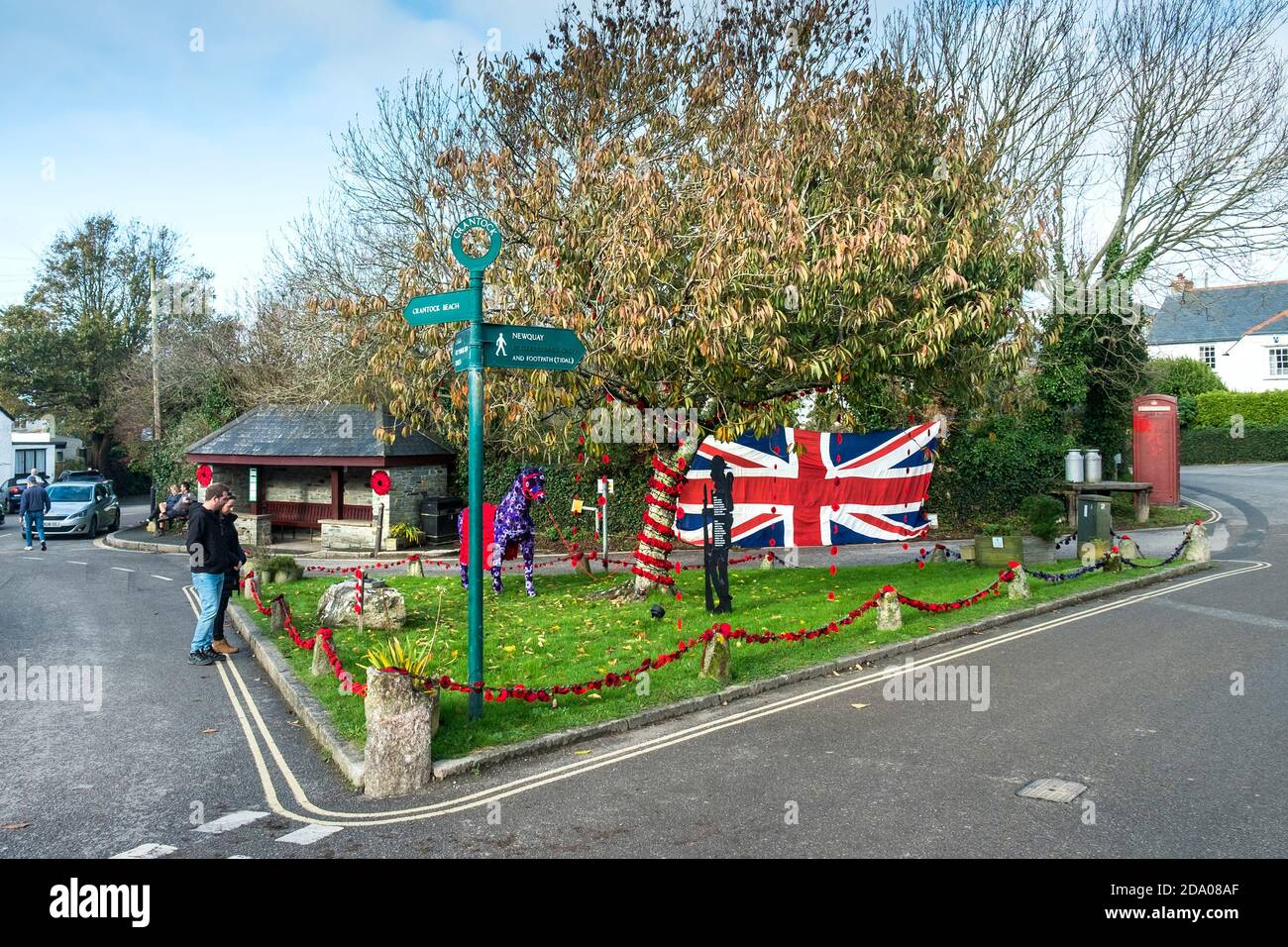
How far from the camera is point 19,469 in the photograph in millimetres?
51062

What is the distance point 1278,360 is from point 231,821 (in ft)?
208

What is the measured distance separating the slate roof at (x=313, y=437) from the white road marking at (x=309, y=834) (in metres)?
19.9

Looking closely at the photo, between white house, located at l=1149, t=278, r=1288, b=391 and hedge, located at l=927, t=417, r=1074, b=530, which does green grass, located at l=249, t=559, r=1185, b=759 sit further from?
white house, located at l=1149, t=278, r=1288, b=391

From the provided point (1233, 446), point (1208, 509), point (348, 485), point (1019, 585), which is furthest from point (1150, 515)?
point (1233, 446)

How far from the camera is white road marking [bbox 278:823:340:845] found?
6039 mm

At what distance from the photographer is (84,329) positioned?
50312 mm

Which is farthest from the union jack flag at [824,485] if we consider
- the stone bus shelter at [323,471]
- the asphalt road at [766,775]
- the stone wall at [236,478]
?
the stone wall at [236,478]

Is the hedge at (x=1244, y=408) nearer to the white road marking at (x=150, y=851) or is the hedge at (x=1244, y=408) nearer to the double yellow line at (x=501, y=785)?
the double yellow line at (x=501, y=785)

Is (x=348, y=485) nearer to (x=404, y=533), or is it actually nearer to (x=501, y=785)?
(x=404, y=533)
